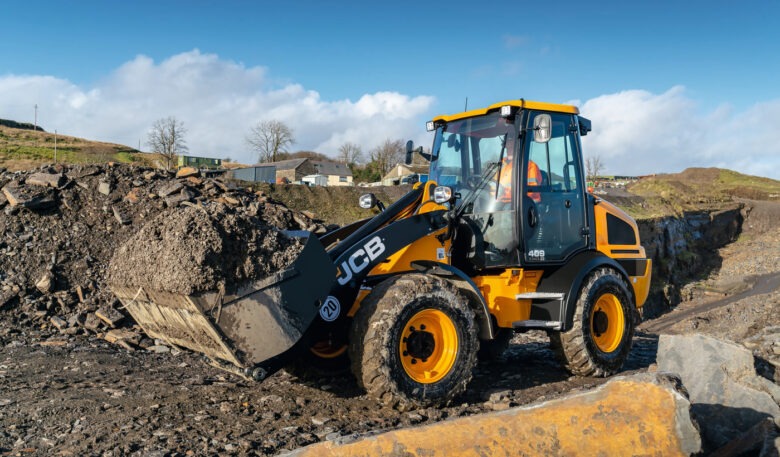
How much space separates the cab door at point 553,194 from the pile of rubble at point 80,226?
2.92 metres

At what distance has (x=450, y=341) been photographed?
17.0 feet

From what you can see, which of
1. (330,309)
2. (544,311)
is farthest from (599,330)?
(330,309)

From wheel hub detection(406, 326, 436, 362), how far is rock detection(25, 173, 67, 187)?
29.1 feet

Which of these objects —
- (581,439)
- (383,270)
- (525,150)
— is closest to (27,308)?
(383,270)

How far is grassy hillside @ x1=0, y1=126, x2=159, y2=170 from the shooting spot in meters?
40.4

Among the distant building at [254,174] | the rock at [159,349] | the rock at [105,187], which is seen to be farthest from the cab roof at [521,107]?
the distant building at [254,174]

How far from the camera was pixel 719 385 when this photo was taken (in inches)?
193

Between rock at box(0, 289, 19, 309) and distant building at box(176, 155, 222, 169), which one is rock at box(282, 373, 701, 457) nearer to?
rock at box(0, 289, 19, 309)

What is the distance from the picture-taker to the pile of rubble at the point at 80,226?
8.73m

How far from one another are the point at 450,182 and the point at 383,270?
1.48 m

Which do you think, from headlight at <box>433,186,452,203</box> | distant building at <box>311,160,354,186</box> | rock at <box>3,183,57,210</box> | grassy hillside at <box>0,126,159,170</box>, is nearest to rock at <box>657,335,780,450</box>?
headlight at <box>433,186,452,203</box>

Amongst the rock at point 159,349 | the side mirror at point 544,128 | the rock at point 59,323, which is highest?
the side mirror at point 544,128

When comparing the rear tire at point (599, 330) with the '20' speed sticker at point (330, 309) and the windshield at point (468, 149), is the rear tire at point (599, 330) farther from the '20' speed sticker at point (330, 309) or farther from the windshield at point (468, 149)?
Result: the '20' speed sticker at point (330, 309)

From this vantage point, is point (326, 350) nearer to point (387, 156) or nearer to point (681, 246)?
point (681, 246)
